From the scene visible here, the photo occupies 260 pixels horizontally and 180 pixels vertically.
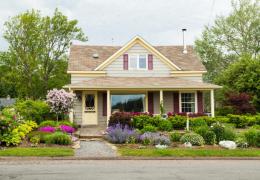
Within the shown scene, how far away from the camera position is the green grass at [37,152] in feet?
47.8

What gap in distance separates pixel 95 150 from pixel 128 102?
1159 centimetres

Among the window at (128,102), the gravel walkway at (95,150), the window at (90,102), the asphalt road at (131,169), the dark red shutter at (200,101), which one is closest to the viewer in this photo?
the asphalt road at (131,169)

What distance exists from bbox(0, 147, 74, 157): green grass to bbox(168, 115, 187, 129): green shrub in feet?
30.4

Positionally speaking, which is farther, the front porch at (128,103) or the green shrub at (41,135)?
the front porch at (128,103)

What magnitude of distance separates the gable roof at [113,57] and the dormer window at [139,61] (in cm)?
78

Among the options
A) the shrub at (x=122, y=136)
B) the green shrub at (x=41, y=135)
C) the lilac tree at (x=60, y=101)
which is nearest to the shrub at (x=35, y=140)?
the green shrub at (x=41, y=135)

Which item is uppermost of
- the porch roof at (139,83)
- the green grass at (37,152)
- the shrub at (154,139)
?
the porch roof at (139,83)

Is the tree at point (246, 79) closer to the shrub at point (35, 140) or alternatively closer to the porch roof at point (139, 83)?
the porch roof at point (139, 83)

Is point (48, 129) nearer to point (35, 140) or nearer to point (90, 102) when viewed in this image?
point (35, 140)

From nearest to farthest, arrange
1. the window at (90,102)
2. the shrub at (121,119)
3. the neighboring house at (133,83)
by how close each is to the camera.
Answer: the shrub at (121,119), the neighboring house at (133,83), the window at (90,102)

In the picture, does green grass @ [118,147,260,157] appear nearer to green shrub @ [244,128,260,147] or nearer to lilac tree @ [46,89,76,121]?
green shrub @ [244,128,260,147]

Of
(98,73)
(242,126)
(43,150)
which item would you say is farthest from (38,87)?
(43,150)

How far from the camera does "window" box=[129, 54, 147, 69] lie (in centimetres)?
2912

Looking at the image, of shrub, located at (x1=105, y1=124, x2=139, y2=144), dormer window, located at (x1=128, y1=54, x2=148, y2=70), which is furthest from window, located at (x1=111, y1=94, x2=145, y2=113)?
shrub, located at (x1=105, y1=124, x2=139, y2=144)
